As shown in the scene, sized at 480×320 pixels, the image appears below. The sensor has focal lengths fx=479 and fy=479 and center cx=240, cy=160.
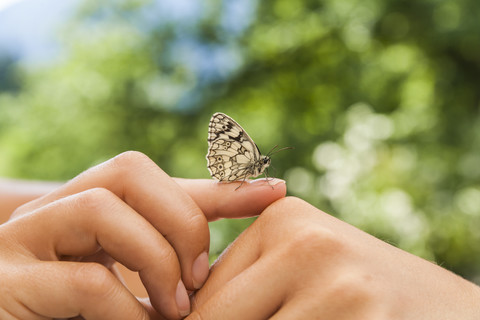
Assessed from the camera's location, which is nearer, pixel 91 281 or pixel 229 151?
pixel 91 281

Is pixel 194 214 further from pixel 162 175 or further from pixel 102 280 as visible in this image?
pixel 102 280

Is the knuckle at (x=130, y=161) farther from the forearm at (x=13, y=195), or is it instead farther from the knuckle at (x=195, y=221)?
the forearm at (x=13, y=195)

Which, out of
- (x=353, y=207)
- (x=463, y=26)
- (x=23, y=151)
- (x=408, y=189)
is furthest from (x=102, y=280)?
(x=23, y=151)

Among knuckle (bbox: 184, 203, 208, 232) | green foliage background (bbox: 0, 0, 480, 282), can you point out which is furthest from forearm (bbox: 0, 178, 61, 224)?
green foliage background (bbox: 0, 0, 480, 282)

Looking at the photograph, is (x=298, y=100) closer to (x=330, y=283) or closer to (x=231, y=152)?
(x=231, y=152)

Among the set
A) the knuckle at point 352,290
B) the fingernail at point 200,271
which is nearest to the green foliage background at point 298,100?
the fingernail at point 200,271

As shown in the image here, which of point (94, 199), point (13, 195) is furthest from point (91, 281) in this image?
point (13, 195)
